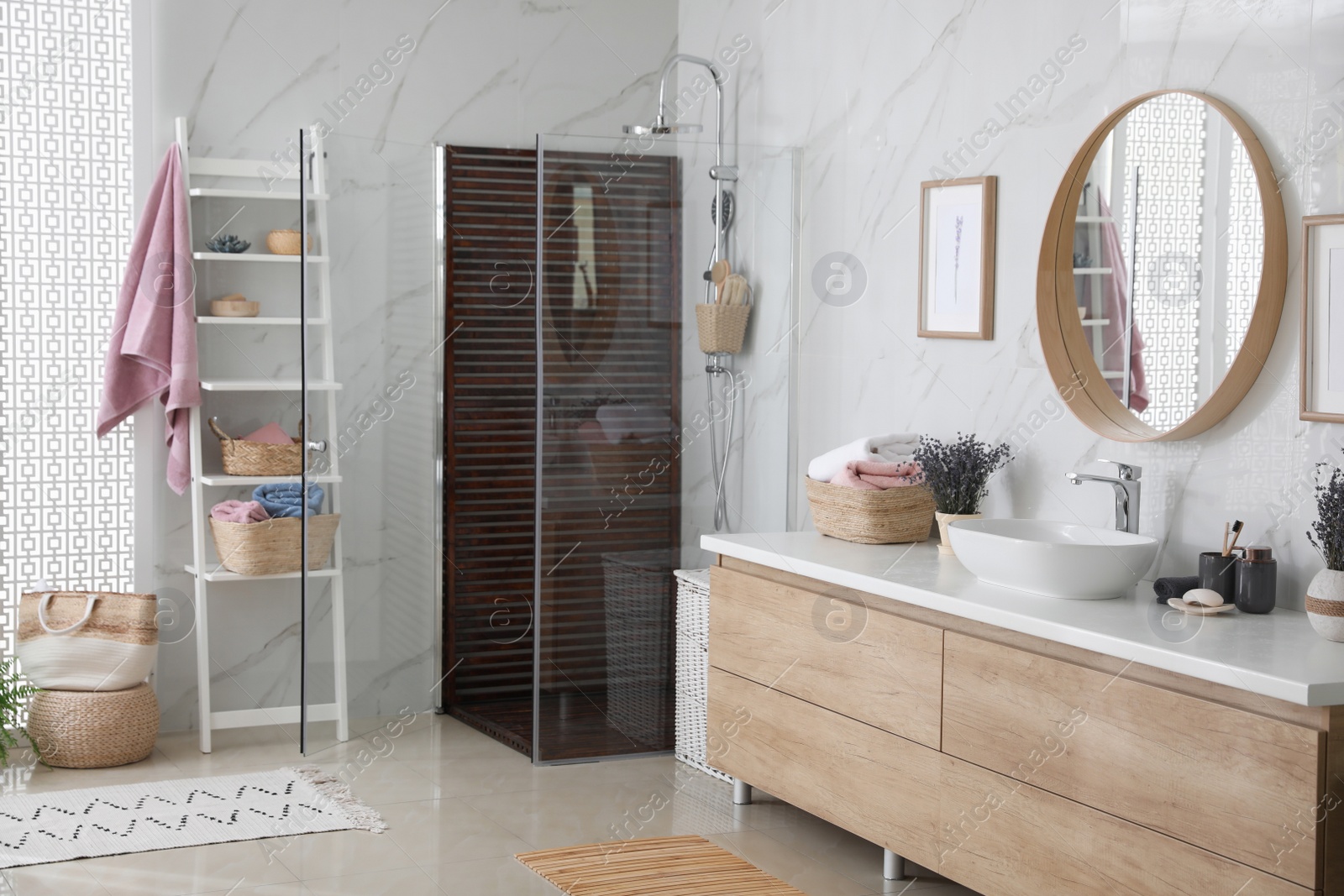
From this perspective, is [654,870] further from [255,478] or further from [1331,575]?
[255,478]

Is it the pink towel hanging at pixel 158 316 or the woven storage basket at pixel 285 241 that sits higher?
the woven storage basket at pixel 285 241

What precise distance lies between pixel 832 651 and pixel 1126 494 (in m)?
0.74

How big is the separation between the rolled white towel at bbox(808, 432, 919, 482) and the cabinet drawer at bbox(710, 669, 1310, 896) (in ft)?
1.93

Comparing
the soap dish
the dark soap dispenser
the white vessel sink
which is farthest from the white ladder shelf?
the dark soap dispenser

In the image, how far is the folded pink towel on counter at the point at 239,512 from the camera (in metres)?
4.01

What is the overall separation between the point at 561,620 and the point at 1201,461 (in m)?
1.91

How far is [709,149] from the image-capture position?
392 cm

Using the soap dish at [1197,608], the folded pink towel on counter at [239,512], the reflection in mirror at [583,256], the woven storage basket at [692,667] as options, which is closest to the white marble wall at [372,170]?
the folded pink towel on counter at [239,512]

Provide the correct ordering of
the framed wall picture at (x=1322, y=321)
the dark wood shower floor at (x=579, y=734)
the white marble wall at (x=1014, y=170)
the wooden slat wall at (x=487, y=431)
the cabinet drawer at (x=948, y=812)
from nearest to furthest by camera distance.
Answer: the cabinet drawer at (x=948, y=812)
the framed wall picture at (x=1322, y=321)
the white marble wall at (x=1014, y=170)
the dark wood shower floor at (x=579, y=734)
the wooden slat wall at (x=487, y=431)

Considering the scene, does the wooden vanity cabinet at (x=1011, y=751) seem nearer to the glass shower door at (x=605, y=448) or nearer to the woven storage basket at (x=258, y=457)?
the glass shower door at (x=605, y=448)

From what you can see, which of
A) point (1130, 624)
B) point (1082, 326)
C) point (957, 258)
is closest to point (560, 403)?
point (957, 258)

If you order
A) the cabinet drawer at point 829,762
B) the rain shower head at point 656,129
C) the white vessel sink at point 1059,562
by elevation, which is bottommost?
the cabinet drawer at point 829,762

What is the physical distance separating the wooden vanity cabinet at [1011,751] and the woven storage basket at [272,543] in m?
A: 1.25

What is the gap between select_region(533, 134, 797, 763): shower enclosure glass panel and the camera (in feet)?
12.5
